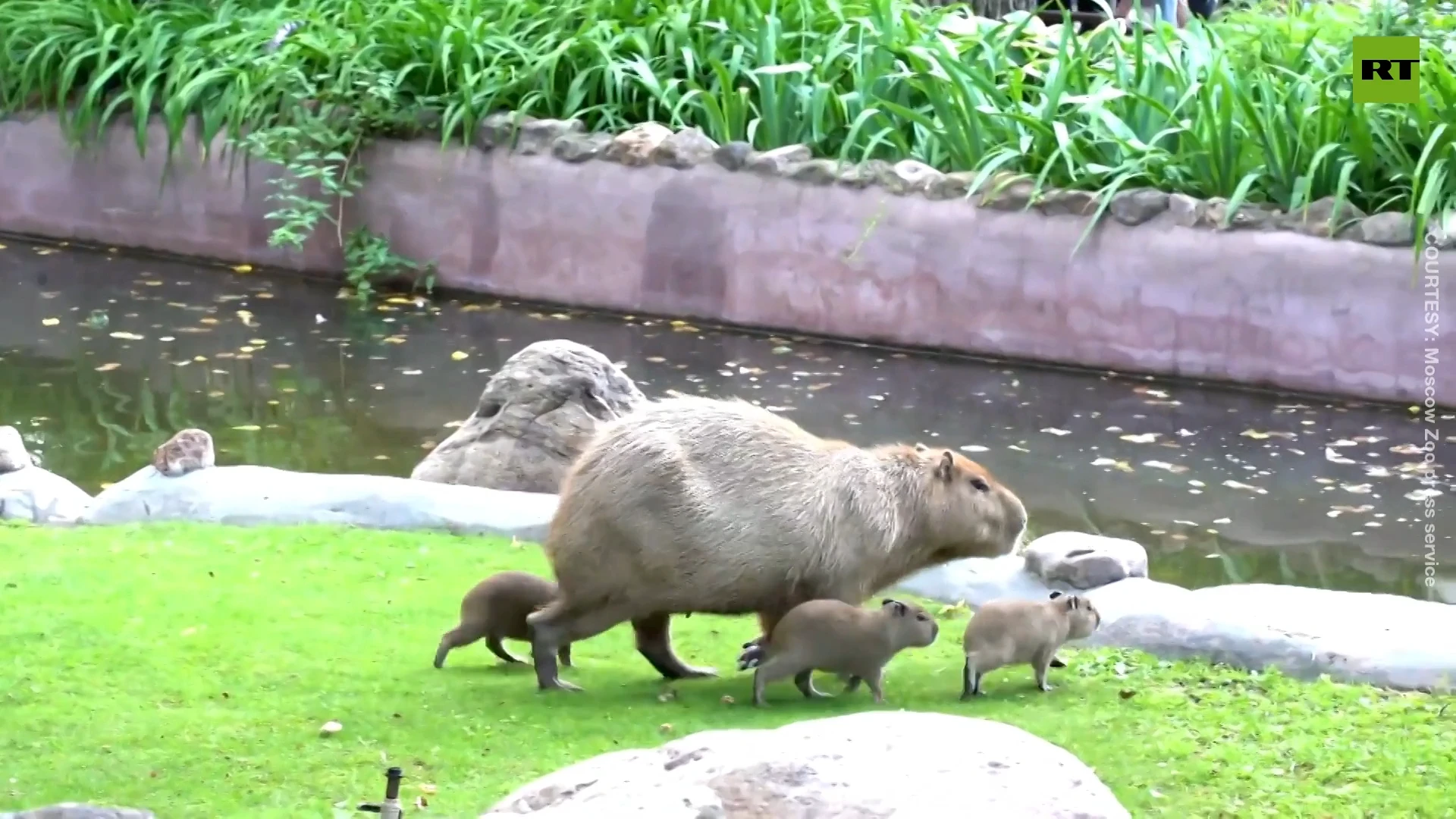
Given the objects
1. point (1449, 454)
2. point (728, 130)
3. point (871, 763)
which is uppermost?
point (728, 130)

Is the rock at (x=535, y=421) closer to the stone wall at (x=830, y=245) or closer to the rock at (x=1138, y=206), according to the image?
the stone wall at (x=830, y=245)

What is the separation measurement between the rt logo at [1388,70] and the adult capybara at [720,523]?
5.26 m

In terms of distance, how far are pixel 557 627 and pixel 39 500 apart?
2.88 meters

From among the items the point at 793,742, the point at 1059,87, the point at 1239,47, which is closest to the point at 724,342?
the point at 1059,87

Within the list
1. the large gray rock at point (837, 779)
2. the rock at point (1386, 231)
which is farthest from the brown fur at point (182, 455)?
the rock at point (1386, 231)

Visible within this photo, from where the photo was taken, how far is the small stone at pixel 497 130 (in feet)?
35.8

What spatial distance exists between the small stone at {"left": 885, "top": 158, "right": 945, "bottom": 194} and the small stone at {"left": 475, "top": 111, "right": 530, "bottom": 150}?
2413 mm

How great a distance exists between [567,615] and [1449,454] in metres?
4.81

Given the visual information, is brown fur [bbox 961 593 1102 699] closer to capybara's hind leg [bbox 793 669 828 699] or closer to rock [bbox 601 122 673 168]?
capybara's hind leg [bbox 793 669 828 699]

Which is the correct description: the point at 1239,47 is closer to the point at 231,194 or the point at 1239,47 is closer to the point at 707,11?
the point at 707,11

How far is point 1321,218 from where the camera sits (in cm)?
889

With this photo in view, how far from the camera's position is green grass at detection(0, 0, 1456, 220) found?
922cm

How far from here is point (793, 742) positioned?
3.26 meters

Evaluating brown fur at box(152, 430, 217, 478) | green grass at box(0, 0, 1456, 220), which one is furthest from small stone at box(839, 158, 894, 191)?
brown fur at box(152, 430, 217, 478)
